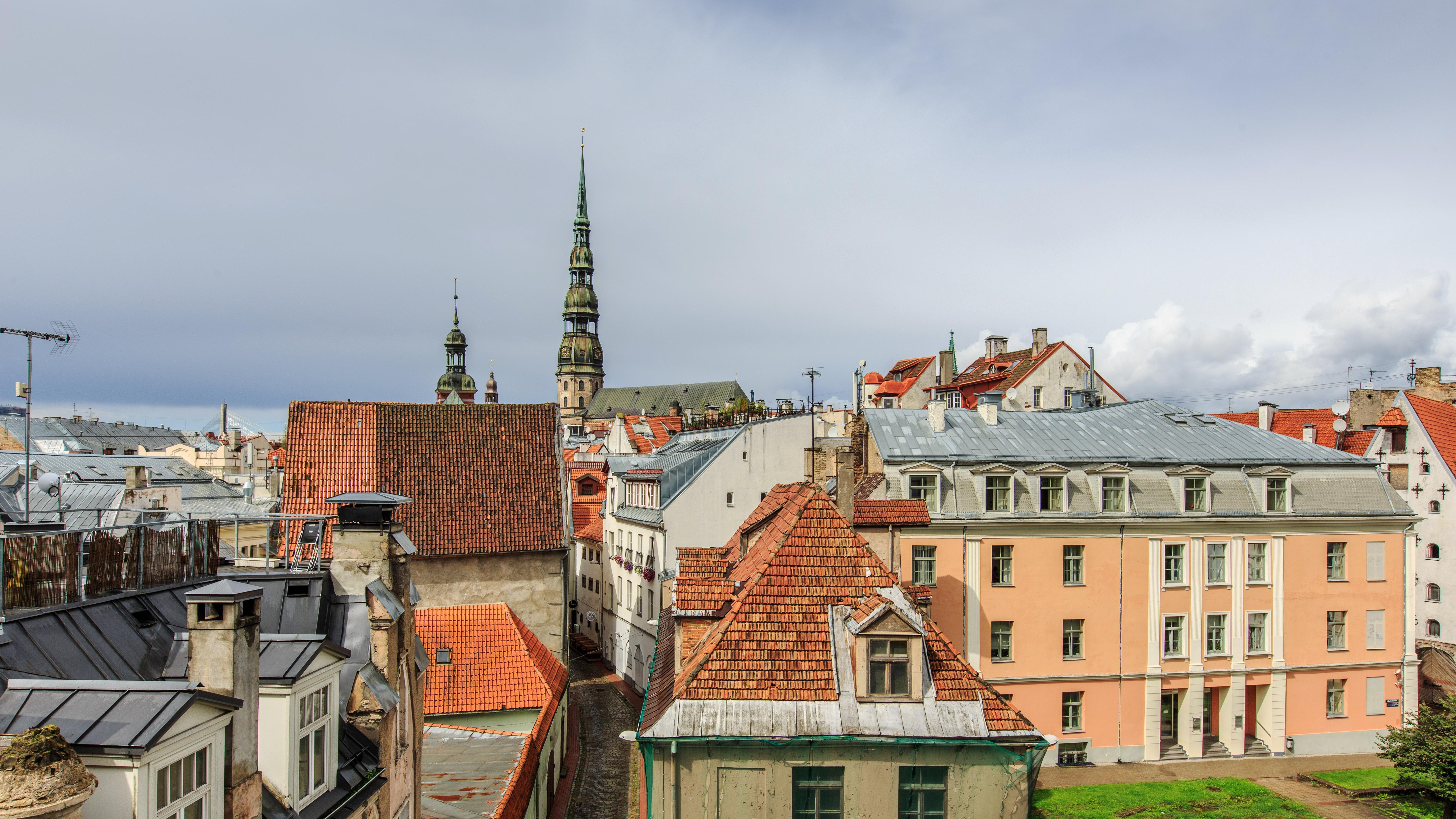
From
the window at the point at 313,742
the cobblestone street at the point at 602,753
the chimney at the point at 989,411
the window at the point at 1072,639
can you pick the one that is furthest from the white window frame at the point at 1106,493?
the window at the point at 313,742

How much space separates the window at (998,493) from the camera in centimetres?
2873

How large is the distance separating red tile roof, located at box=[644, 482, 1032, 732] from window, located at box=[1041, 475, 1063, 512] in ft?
46.3

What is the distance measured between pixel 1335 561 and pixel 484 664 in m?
29.1

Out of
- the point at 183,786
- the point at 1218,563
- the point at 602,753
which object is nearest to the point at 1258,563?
the point at 1218,563

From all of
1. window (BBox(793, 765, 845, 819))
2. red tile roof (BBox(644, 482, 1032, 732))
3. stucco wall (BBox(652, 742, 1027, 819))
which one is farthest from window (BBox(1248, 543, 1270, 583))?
window (BBox(793, 765, 845, 819))

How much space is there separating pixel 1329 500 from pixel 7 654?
118 ft

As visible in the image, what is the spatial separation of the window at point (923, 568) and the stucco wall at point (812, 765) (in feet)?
44.3

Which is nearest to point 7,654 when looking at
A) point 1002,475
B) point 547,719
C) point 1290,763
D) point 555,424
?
point 547,719

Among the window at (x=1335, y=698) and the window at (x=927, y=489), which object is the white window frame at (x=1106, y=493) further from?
the window at (x=1335, y=698)

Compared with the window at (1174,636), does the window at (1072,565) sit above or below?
above

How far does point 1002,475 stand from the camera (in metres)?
28.9

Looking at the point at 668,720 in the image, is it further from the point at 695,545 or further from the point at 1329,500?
the point at 1329,500

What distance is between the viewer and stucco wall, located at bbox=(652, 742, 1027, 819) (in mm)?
14484

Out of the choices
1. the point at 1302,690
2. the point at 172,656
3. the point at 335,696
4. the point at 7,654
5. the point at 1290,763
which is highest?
the point at 7,654
